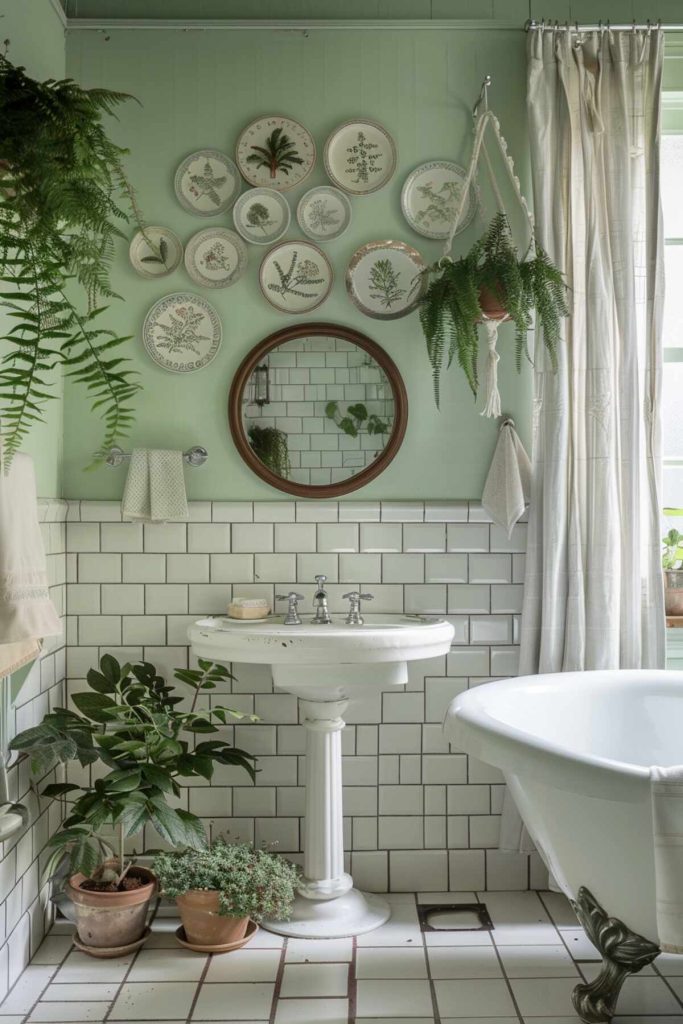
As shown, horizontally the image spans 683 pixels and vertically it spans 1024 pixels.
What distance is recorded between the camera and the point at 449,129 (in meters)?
3.36

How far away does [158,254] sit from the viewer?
329cm

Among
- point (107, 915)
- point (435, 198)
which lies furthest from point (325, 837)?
point (435, 198)

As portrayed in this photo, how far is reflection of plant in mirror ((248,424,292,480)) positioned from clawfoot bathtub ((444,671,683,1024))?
1097mm

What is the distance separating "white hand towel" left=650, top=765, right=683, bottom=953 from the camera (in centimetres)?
190

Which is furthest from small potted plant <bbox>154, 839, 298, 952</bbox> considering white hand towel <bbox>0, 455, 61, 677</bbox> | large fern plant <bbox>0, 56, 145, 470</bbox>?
large fern plant <bbox>0, 56, 145, 470</bbox>

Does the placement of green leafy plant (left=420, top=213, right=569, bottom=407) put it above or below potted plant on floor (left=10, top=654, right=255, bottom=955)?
above

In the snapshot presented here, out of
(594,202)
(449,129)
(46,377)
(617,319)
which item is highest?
(449,129)

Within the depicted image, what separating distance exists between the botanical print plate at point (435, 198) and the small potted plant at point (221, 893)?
2124 mm

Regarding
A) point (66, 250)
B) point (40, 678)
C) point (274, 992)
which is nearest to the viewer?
point (66, 250)

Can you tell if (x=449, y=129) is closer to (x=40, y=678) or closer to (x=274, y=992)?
(x=40, y=678)

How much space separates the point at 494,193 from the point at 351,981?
250cm

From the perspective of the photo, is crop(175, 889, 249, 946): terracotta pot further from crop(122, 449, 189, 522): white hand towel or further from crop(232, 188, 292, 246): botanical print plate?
crop(232, 188, 292, 246): botanical print plate

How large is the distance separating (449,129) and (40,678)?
225 cm

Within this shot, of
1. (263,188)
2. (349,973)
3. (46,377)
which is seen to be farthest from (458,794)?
(263,188)
